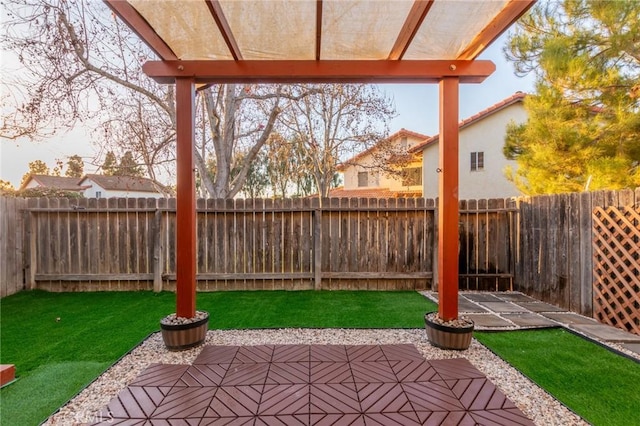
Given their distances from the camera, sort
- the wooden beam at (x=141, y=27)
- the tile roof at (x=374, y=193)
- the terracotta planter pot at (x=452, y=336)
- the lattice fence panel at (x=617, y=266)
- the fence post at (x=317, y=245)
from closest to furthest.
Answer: the wooden beam at (x=141, y=27), the terracotta planter pot at (x=452, y=336), the lattice fence panel at (x=617, y=266), the fence post at (x=317, y=245), the tile roof at (x=374, y=193)

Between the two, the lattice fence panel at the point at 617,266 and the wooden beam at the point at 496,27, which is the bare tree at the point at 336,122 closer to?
the wooden beam at the point at 496,27

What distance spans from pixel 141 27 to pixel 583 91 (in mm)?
6344

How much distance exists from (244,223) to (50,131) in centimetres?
A: 364

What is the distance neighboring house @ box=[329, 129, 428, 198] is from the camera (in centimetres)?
1012

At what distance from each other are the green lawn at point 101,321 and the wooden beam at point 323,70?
2.69m

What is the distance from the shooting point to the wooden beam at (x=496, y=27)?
7.37 ft

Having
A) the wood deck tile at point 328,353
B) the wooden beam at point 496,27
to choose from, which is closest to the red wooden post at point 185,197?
the wood deck tile at point 328,353

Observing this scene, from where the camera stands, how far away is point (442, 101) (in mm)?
2996

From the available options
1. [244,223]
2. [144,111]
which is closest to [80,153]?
[144,111]

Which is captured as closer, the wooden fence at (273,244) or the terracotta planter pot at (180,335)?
the terracotta planter pot at (180,335)

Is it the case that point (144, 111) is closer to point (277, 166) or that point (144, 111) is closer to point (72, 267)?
point (72, 267)

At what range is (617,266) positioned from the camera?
3.38 metres

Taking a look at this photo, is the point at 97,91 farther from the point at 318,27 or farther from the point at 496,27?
the point at 496,27

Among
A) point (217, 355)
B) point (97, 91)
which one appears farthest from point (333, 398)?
point (97, 91)
